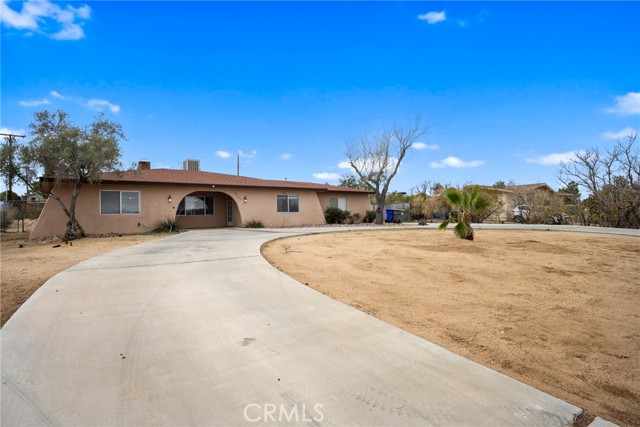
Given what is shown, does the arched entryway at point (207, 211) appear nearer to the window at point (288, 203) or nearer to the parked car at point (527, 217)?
the window at point (288, 203)

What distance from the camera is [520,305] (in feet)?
14.8

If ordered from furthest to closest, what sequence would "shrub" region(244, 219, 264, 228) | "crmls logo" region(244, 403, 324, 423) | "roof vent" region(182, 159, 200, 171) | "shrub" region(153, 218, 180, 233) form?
"roof vent" region(182, 159, 200, 171) → "shrub" region(244, 219, 264, 228) → "shrub" region(153, 218, 180, 233) → "crmls logo" region(244, 403, 324, 423)

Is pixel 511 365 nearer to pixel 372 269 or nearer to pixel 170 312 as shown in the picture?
pixel 170 312

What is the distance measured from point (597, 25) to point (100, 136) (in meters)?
18.7

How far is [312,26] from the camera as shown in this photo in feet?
44.2

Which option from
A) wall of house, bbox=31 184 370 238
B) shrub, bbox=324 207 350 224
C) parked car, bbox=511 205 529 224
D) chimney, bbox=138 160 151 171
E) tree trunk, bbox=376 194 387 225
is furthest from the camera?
parked car, bbox=511 205 529 224

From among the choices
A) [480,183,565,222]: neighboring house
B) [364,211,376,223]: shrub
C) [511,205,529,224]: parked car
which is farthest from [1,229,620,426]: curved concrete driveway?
[480,183,565,222]: neighboring house

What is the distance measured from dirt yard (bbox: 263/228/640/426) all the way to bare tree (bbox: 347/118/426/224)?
16056mm

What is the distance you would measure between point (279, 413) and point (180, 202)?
60.3 ft

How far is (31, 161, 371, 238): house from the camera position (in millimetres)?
14969

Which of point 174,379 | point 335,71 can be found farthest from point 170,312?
point 335,71

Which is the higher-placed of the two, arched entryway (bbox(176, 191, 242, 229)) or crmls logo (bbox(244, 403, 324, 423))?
arched entryway (bbox(176, 191, 242, 229))

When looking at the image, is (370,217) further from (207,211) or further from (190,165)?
(190,165)

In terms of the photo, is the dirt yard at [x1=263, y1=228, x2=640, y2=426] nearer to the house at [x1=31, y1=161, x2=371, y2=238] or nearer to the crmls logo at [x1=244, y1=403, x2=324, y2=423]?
the crmls logo at [x1=244, y1=403, x2=324, y2=423]
